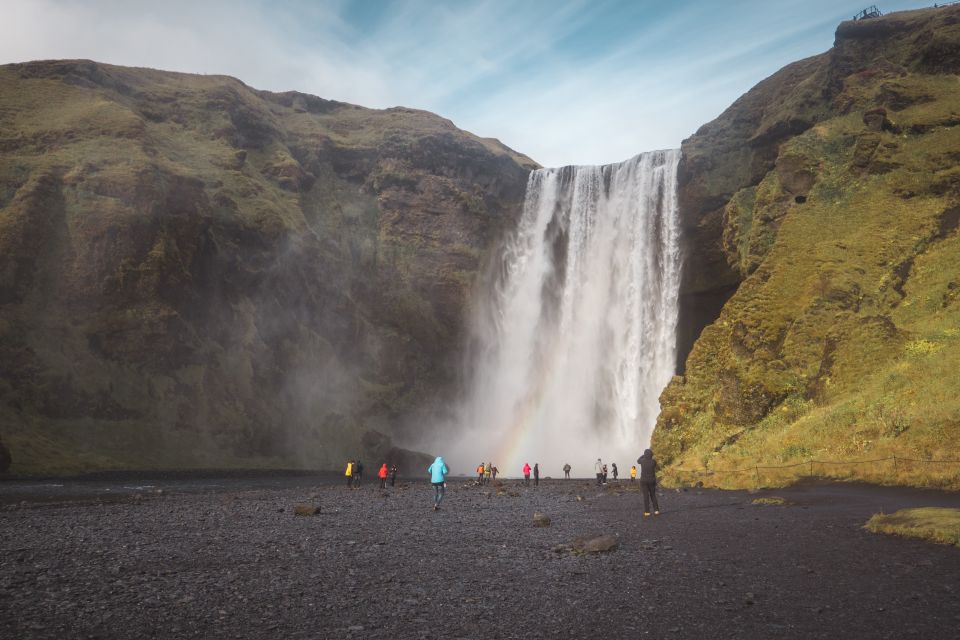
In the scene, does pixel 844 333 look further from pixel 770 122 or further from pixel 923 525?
pixel 770 122

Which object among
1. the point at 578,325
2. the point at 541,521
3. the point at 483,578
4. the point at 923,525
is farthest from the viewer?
the point at 578,325

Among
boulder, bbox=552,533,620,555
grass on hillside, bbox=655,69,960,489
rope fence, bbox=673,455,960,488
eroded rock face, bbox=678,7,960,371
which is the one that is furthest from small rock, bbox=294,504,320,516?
eroded rock face, bbox=678,7,960,371

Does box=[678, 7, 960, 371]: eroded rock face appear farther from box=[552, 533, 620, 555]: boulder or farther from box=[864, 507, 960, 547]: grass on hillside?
box=[552, 533, 620, 555]: boulder

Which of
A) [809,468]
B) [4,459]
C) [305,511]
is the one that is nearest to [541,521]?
[305,511]

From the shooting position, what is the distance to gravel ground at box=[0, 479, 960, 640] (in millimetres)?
6934

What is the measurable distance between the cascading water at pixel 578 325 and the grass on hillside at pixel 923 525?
124 ft

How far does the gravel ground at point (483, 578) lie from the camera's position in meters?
6.93

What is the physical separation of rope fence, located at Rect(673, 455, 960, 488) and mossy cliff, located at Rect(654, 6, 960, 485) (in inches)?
10.7

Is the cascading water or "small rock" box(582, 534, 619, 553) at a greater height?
the cascading water

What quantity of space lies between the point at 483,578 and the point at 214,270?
213ft

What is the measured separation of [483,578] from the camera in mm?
9781

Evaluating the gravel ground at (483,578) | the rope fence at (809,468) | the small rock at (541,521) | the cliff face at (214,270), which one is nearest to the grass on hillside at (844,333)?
the rope fence at (809,468)

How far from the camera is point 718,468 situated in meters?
29.6

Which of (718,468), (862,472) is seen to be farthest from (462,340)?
(862,472)
